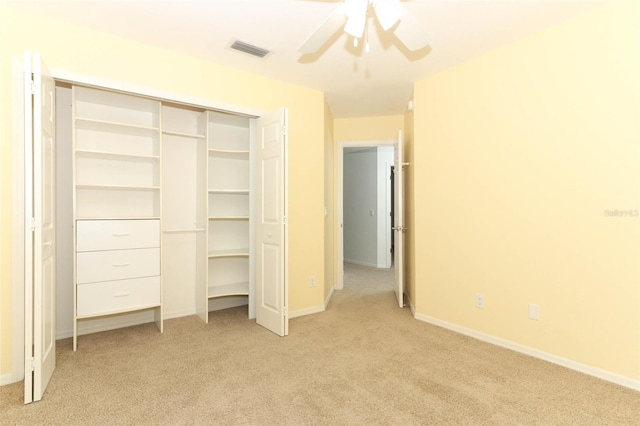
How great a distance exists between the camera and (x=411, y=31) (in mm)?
1854

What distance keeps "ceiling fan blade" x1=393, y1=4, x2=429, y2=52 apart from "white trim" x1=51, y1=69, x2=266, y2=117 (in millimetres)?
1843

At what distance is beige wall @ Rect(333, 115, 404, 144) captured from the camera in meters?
4.84

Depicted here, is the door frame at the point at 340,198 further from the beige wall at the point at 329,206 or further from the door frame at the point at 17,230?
the door frame at the point at 17,230

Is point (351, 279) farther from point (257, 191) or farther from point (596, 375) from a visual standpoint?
point (596, 375)

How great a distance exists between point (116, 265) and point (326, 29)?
263 cm

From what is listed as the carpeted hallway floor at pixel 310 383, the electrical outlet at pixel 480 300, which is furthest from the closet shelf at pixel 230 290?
the electrical outlet at pixel 480 300

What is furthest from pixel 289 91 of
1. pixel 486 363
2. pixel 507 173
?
pixel 486 363

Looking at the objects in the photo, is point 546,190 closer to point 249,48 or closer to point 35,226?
point 249,48

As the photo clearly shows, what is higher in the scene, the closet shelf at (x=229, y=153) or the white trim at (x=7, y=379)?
the closet shelf at (x=229, y=153)

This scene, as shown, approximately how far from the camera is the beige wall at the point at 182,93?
7.30 feet

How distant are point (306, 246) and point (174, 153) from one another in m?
1.80

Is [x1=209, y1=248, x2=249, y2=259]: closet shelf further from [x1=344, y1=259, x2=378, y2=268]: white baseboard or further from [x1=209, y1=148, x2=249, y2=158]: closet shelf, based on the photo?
[x1=344, y1=259, x2=378, y2=268]: white baseboard

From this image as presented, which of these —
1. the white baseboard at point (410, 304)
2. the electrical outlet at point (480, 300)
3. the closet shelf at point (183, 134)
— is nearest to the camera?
the electrical outlet at point (480, 300)

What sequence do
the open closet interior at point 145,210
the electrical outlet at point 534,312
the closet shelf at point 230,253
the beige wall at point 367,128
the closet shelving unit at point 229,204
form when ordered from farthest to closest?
the beige wall at point 367,128
the closet shelving unit at point 229,204
the closet shelf at point 230,253
the open closet interior at point 145,210
the electrical outlet at point 534,312
